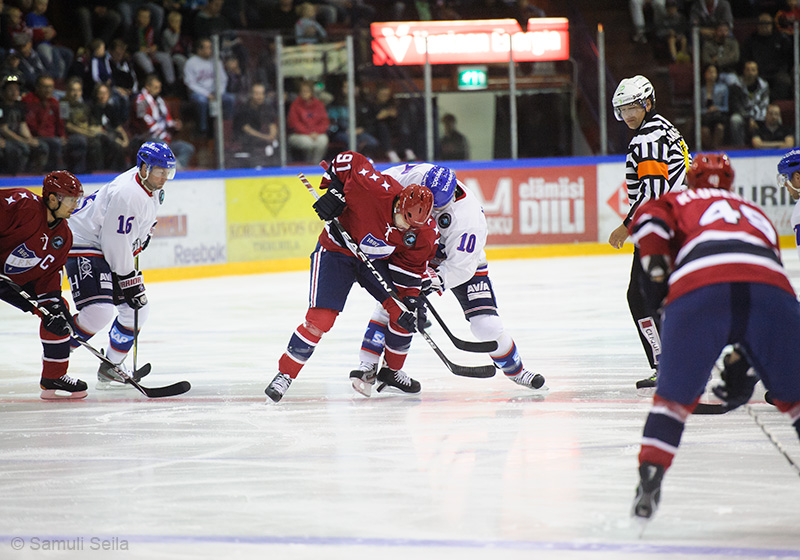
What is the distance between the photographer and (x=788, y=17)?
1109cm

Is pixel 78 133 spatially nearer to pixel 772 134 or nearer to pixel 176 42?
pixel 176 42

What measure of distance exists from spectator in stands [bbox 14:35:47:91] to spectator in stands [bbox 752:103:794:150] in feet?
22.8

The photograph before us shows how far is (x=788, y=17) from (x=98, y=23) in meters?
7.09

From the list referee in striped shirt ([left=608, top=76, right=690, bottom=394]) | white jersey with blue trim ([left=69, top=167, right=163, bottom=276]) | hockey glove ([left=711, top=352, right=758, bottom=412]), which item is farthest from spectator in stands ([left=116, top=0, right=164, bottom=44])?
hockey glove ([left=711, top=352, right=758, bottom=412])

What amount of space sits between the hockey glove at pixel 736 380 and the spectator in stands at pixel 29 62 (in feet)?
25.1

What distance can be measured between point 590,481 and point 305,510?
2.83 ft

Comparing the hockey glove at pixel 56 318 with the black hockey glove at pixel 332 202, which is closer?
the black hockey glove at pixel 332 202

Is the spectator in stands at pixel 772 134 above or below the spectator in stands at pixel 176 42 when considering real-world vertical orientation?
below

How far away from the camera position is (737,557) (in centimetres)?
242

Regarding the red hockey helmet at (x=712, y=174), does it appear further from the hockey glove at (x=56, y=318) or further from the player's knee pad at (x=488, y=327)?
the hockey glove at (x=56, y=318)

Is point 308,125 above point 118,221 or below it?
above

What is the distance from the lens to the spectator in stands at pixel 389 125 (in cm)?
1036

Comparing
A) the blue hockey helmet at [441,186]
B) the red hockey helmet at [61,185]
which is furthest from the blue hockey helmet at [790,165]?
the red hockey helmet at [61,185]

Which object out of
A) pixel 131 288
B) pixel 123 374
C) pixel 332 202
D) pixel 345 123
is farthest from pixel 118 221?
pixel 345 123
